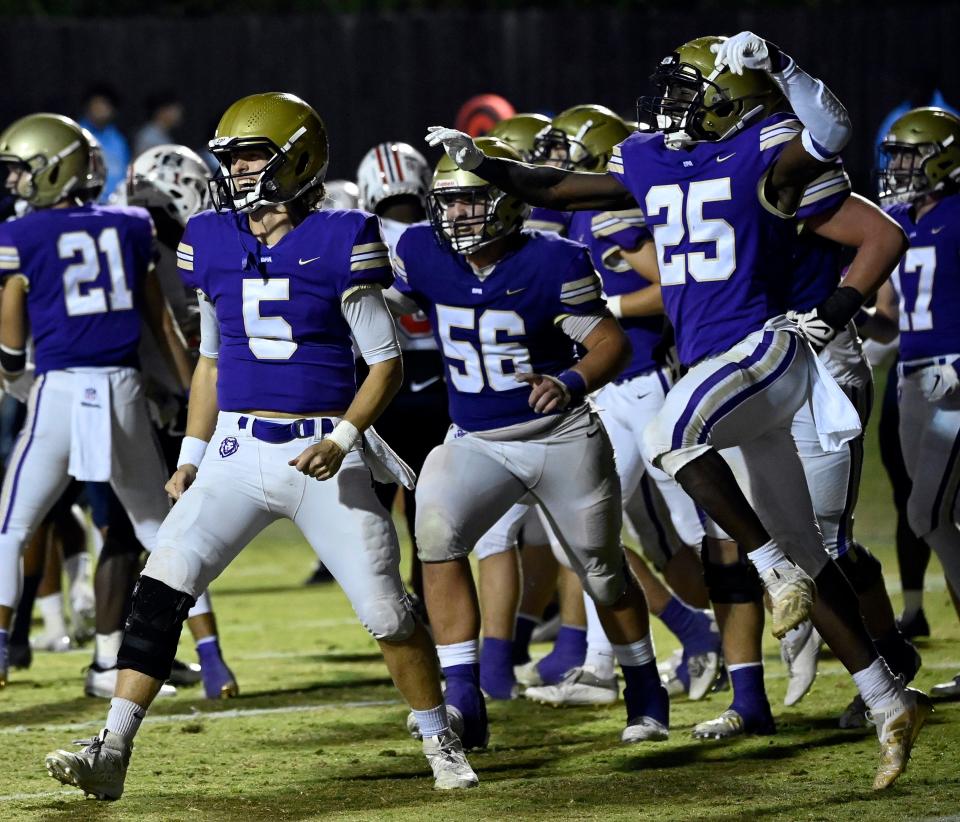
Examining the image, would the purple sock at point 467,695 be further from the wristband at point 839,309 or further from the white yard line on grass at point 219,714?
the wristband at point 839,309

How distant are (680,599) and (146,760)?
85.4 inches

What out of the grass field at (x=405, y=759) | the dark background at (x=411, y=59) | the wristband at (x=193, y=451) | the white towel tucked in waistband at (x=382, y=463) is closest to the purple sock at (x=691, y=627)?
the grass field at (x=405, y=759)

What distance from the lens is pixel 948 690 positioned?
240 inches

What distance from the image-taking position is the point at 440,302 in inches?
212

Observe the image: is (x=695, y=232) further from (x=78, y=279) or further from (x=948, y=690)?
(x=78, y=279)

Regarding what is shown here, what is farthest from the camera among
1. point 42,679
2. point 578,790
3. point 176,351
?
point 42,679

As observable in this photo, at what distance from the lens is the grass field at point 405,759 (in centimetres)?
461

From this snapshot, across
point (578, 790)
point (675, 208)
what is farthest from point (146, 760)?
point (675, 208)

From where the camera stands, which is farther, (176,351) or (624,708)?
(176,351)

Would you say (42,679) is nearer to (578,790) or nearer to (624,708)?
(624,708)

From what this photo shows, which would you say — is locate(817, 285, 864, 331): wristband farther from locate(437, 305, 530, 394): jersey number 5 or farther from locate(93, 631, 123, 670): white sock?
locate(93, 631, 123, 670): white sock

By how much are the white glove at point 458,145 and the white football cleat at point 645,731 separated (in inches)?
68.6

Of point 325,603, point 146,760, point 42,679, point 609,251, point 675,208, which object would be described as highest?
point 675,208

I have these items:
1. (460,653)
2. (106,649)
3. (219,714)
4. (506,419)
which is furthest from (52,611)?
(506,419)
